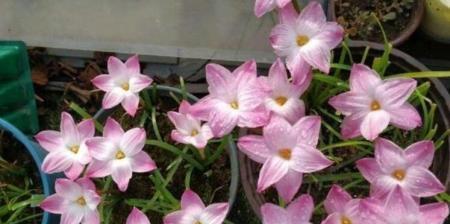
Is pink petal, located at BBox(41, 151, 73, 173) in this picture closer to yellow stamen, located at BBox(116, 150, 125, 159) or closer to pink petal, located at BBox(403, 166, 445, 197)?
yellow stamen, located at BBox(116, 150, 125, 159)

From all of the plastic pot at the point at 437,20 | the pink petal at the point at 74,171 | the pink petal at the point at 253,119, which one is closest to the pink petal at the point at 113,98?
the pink petal at the point at 74,171

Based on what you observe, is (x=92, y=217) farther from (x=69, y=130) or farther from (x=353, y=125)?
(x=353, y=125)

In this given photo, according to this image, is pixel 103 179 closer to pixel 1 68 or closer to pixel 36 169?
pixel 36 169

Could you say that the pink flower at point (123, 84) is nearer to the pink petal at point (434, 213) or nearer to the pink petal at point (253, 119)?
the pink petal at point (253, 119)

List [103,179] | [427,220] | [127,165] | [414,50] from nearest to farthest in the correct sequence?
[427,220], [127,165], [103,179], [414,50]

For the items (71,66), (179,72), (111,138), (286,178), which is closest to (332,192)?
(286,178)

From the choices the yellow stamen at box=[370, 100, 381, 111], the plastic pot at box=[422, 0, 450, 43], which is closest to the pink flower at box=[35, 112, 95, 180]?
the yellow stamen at box=[370, 100, 381, 111]
